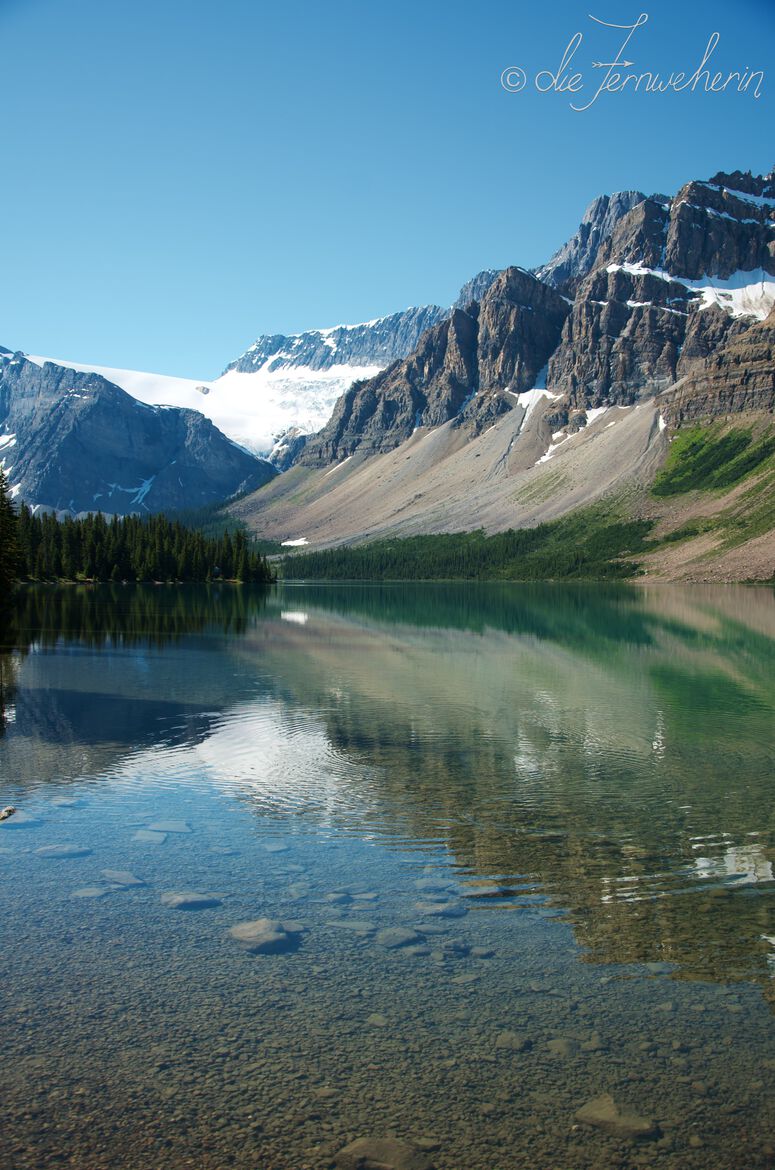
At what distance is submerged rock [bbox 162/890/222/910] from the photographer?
17.9 meters

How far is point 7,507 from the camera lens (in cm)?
10600

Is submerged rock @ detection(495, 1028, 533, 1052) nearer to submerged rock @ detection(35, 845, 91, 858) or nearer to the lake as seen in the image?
the lake

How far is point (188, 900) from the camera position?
18.3 m

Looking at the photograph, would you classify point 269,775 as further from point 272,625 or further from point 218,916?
point 272,625

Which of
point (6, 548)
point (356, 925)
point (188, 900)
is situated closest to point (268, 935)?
point (356, 925)

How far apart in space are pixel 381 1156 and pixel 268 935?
638 cm

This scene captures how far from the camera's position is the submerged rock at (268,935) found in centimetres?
1598

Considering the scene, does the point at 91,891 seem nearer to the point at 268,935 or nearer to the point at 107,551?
the point at 268,935

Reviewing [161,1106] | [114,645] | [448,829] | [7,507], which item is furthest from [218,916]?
[7,507]

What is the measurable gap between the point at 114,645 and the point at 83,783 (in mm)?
43200

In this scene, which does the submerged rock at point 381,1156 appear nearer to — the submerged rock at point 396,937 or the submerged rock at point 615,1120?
the submerged rock at point 615,1120

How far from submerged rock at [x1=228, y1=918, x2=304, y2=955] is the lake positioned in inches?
3.7

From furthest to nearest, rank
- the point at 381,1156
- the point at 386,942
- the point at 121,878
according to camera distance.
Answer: the point at 121,878 < the point at 386,942 < the point at 381,1156

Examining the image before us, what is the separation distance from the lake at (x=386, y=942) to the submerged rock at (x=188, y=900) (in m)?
0.07
